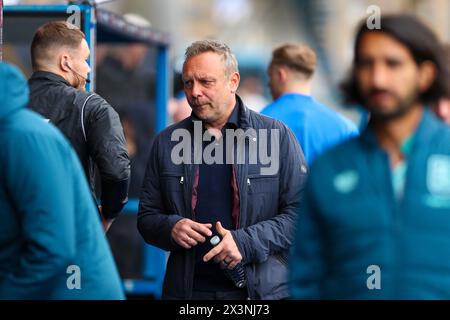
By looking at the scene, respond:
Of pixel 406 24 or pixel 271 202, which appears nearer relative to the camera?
pixel 406 24

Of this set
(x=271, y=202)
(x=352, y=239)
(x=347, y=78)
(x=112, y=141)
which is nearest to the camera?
(x=352, y=239)

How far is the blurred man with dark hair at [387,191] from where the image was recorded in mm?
3531

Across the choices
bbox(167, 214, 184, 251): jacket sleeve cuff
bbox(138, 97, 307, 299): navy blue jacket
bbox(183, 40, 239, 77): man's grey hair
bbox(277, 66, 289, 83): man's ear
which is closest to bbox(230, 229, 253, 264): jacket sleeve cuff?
bbox(138, 97, 307, 299): navy blue jacket

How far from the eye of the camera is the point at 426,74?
3680 millimetres

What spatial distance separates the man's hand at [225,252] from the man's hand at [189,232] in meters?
0.06

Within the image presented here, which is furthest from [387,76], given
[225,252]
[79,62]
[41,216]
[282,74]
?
[282,74]

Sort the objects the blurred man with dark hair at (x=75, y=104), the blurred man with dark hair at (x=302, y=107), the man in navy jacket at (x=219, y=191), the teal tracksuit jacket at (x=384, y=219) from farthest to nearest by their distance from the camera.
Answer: the blurred man with dark hair at (x=302, y=107) → the blurred man with dark hair at (x=75, y=104) → the man in navy jacket at (x=219, y=191) → the teal tracksuit jacket at (x=384, y=219)

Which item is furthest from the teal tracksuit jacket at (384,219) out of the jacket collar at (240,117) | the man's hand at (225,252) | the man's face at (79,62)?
the man's face at (79,62)

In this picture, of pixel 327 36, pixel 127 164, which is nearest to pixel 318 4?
pixel 327 36

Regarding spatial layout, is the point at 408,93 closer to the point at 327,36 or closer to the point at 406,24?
the point at 406,24

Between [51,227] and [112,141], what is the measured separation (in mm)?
2010

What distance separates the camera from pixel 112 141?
5.59 m

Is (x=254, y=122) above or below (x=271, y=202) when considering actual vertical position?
above

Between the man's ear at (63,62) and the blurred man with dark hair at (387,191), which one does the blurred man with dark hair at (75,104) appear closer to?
the man's ear at (63,62)
